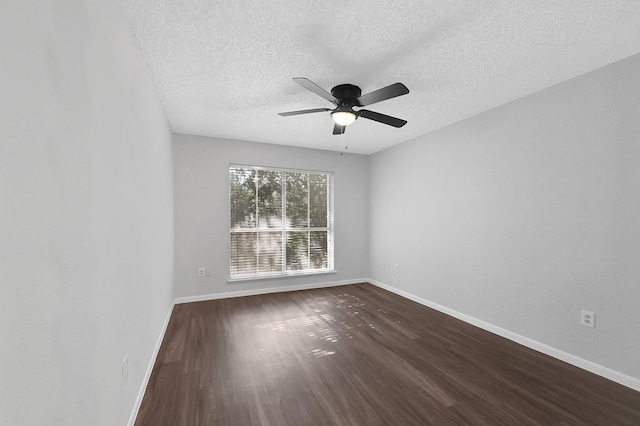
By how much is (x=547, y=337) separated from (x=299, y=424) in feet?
8.14

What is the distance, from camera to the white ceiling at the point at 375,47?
1621 mm

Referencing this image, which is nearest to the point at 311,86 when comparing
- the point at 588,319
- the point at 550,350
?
the point at 588,319

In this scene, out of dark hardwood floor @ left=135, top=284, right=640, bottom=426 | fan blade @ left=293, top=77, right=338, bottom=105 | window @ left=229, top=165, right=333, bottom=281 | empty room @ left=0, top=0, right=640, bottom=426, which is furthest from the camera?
window @ left=229, top=165, right=333, bottom=281

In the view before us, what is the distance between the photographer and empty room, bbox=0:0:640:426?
2.83 feet

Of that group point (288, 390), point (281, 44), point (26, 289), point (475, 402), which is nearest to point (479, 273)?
point (475, 402)

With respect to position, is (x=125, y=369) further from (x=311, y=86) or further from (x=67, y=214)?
(x=311, y=86)

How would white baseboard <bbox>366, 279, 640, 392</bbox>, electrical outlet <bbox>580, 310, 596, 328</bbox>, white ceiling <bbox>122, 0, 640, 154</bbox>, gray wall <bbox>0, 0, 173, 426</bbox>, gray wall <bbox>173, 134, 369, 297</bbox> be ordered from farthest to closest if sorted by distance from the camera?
gray wall <bbox>173, 134, 369, 297</bbox>, electrical outlet <bbox>580, 310, 596, 328</bbox>, white baseboard <bbox>366, 279, 640, 392</bbox>, white ceiling <bbox>122, 0, 640, 154</bbox>, gray wall <bbox>0, 0, 173, 426</bbox>

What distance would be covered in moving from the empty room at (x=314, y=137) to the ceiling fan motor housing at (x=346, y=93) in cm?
2

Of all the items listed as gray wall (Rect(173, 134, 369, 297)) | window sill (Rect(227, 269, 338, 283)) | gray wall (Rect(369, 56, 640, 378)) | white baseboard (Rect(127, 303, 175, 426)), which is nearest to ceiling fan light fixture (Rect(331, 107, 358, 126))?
gray wall (Rect(369, 56, 640, 378))

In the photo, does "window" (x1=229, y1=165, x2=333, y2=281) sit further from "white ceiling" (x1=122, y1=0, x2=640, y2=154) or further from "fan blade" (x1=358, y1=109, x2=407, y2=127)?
"fan blade" (x1=358, y1=109, x2=407, y2=127)

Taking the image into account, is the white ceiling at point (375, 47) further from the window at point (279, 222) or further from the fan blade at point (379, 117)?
the window at point (279, 222)

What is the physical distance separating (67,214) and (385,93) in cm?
208

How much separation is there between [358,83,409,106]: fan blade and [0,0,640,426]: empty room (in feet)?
0.09

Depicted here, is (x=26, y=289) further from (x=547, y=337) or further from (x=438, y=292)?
(x=438, y=292)
